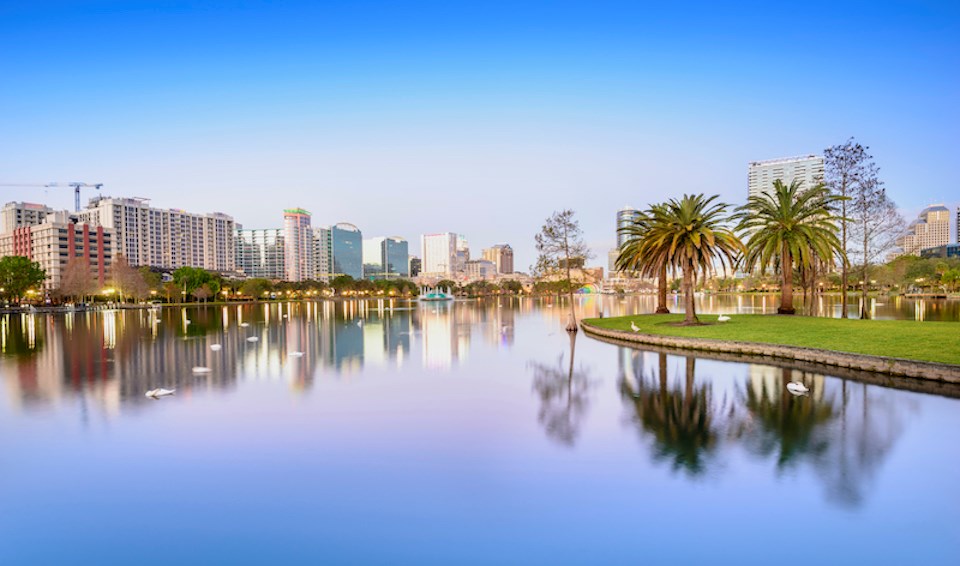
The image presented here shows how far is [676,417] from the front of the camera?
1409 cm

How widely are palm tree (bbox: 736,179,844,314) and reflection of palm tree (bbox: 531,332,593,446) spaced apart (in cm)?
1873

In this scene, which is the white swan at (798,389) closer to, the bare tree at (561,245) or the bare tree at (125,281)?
the bare tree at (561,245)

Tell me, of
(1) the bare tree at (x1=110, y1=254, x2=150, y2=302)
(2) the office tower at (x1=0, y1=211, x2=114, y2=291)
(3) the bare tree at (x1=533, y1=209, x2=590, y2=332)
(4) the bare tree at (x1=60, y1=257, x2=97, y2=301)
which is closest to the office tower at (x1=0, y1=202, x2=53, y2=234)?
(2) the office tower at (x1=0, y1=211, x2=114, y2=291)

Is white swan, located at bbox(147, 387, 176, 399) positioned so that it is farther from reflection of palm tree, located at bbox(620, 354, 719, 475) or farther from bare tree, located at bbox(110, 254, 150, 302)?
bare tree, located at bbox(110, 254, 150, 302)

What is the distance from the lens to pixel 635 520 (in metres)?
8.15

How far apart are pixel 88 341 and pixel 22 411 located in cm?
2347

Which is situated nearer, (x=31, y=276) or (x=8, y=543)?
(x=8, y=543)

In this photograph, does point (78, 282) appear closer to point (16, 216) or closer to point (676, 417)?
point (676, 417)

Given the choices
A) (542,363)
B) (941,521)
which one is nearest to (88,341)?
(542,363)

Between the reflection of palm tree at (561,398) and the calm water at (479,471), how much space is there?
0.11 metres

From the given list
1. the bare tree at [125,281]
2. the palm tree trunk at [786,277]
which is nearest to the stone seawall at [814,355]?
the palm tree trunk at [786,277]

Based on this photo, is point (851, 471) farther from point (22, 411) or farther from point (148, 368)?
point (148, 368)

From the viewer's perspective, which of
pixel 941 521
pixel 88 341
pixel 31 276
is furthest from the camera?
pixel 31 276

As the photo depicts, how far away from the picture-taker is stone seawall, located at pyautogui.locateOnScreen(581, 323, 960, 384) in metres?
18.0
